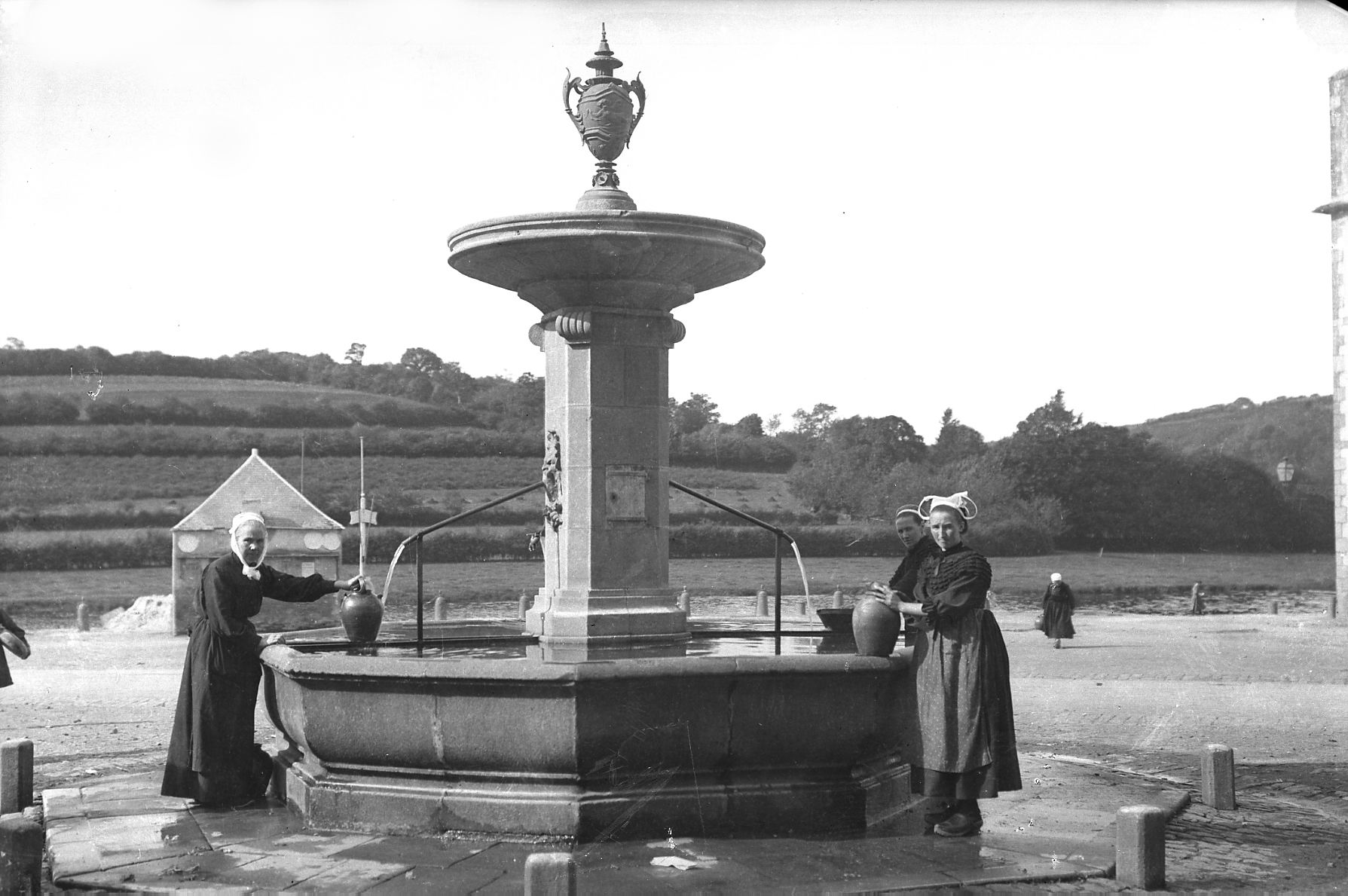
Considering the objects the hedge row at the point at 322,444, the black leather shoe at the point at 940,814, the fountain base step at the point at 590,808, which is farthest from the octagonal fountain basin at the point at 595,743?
the hedge row at the point at 322,444

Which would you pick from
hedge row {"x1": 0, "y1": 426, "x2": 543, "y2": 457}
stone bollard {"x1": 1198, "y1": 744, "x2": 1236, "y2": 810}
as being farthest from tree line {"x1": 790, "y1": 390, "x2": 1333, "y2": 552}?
stone bollard {"x1": 1198, "y1": 744, "x2": 1236, "y2": 810}

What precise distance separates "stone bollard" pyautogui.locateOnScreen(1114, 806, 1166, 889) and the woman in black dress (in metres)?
0.67

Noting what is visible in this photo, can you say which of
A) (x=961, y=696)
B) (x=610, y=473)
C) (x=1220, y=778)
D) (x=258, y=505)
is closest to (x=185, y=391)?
(x=258, y=505)

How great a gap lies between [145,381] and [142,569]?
3026 centimetres

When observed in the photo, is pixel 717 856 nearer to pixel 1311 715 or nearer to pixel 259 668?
pixel 259 668

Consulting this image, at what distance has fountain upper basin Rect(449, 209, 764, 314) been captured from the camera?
7738 millimetres

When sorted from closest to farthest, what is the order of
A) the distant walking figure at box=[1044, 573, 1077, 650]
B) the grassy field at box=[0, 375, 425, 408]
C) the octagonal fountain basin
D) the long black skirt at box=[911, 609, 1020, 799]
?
the octagonal fountain basin
the long black skirt at box=[911, 609, 1020, 799]
the distant walking figure at box=[1044, 573, 1077, 650]
the grassy field at box=[0, 375, 425, 408]

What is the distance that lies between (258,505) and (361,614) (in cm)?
2186

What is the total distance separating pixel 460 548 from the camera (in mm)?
51844

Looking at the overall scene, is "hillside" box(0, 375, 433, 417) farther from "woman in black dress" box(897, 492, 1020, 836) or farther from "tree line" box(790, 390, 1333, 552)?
"woman in black dress" box(897, 492, 1020, 836)

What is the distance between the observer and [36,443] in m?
64.4

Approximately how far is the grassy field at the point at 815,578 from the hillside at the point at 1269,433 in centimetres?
367

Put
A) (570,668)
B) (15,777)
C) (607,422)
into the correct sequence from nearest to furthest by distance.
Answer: (570,668), (15,777), (607,422)

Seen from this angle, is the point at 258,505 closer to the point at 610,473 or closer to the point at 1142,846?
the point at 610,473
